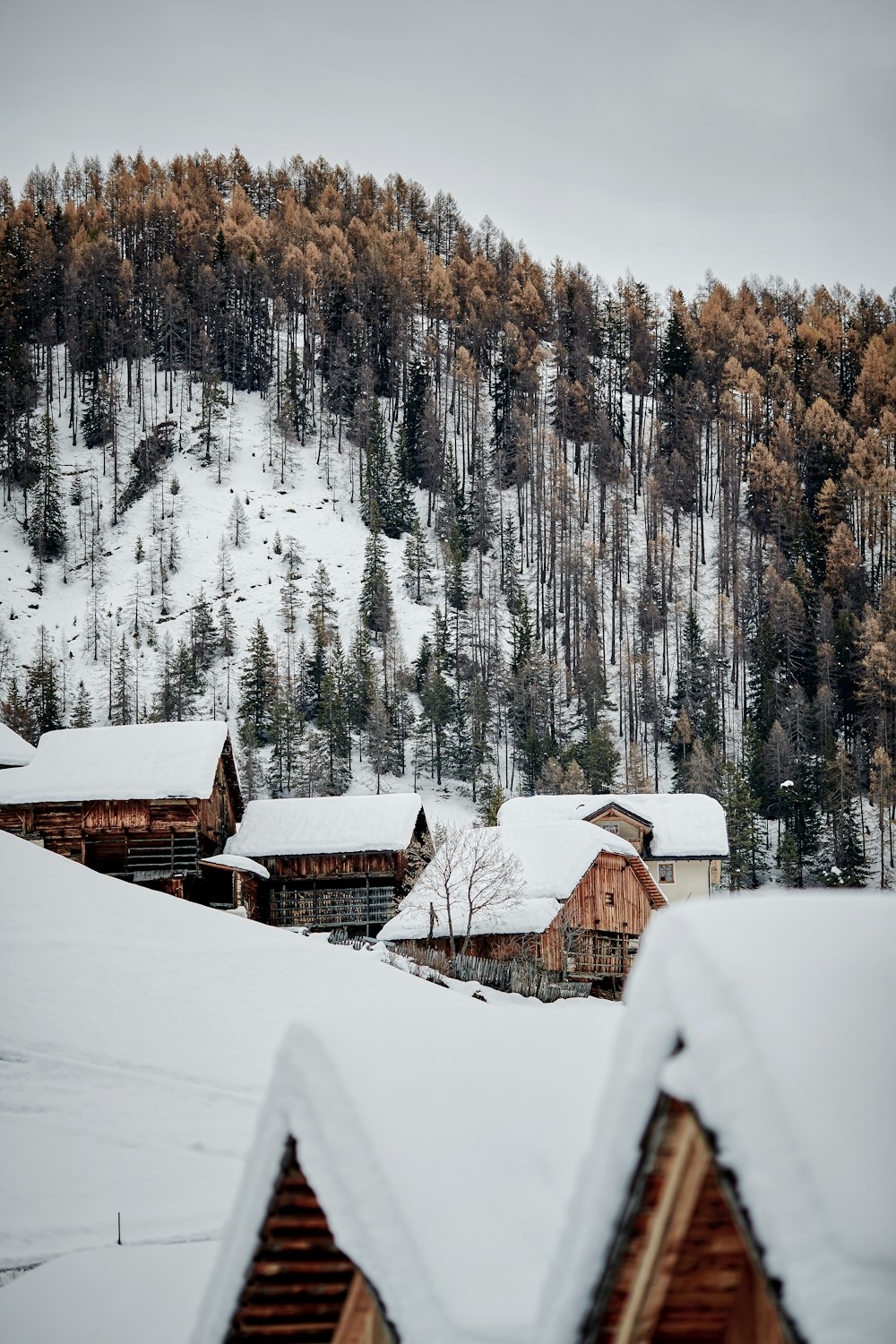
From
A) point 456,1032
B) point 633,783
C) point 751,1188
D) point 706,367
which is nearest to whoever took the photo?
point 751,1188

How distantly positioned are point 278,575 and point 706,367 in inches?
2776

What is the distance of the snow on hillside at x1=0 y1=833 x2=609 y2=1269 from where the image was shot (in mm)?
17031

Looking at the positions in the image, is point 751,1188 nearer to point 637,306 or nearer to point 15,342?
point 15,342

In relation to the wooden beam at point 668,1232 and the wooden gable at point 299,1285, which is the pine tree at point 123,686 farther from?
the wooden beam at point 668,1232

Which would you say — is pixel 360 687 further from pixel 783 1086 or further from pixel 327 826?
pixel 783 1086

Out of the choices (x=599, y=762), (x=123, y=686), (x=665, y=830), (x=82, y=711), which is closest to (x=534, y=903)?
(x=665, y=830)

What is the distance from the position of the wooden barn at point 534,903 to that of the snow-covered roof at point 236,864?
7.00 m

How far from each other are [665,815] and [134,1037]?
41304 mm

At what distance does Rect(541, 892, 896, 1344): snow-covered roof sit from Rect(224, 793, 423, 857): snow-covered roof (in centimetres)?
4560

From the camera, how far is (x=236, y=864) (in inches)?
1810

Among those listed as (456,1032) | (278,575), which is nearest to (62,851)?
(456,1032)

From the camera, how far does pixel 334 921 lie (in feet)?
164

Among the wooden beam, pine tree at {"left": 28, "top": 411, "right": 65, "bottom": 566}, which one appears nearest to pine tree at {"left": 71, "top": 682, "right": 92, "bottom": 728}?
pine tree at {"left": 28, "top": 411, "right": 65, "bottom": 566}

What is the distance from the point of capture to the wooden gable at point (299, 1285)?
5238 millimetres
